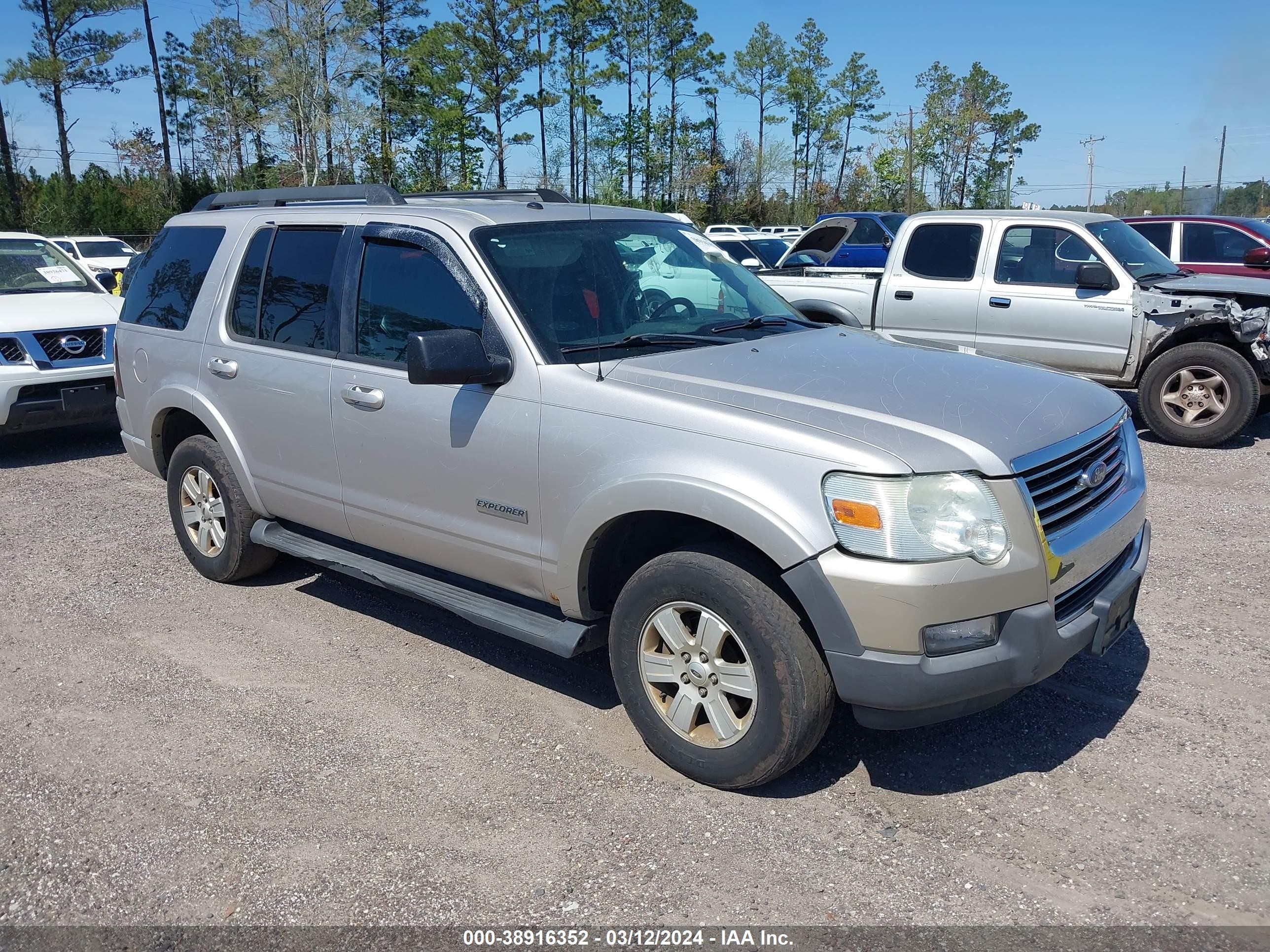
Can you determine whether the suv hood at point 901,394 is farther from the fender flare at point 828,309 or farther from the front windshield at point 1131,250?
the front windshield at point 1131,250

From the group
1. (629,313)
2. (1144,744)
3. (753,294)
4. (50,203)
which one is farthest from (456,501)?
(50,203)

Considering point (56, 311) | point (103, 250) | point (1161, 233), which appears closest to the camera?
point (56, 311)

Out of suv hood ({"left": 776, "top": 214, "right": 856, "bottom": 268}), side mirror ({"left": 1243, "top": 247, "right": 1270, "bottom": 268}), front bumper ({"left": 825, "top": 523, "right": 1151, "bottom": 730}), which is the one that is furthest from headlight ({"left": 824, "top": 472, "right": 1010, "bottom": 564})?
suv hood ({"left": 776, "top": 214, "right": 856, "bottom": 268})

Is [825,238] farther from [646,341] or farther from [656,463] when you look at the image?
[656,463]

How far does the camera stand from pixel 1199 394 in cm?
848

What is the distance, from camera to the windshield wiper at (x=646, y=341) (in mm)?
3910

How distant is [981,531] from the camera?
3039mm

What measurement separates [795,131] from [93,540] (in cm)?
6134

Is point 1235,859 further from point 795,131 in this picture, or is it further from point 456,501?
point 795,131

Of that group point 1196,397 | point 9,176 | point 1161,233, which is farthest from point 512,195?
point 9,176

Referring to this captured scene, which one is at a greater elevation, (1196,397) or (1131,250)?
(1131,250)

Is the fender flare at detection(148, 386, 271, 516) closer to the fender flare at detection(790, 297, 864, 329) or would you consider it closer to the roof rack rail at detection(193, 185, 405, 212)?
the roof rack rail at detection(193, 185, 405, 212)

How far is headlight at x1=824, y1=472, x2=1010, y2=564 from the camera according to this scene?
3.00 metres

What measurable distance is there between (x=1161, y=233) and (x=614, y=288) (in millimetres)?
9893
